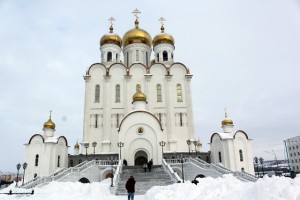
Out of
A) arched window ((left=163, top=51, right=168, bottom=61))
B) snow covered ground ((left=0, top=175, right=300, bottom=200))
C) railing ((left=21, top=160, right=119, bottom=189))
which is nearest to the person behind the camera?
snow covered ground ((left=0, top=175, right=300, bottom=200))

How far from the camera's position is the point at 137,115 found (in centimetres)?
2803

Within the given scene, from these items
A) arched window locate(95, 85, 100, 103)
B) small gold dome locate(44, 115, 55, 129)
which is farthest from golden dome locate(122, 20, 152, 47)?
small gold dome locate(44, 115, 55, 129)

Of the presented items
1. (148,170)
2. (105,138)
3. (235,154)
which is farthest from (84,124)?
(235,154)

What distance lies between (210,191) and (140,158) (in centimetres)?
1847

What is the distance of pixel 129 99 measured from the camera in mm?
32906

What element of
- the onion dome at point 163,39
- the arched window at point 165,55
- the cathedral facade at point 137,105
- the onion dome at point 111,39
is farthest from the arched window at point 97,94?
Result: the onion dome at point 163,39

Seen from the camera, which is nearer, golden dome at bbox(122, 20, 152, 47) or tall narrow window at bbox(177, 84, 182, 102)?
tall narrow window at bbox(177, 84, 182, 102)

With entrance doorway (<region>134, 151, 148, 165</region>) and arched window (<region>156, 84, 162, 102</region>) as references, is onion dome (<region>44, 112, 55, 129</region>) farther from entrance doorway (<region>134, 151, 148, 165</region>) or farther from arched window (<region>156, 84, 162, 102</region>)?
arched window (<region>156, 84, 162, 102</region>)

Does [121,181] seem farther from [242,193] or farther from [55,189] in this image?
[242,193]

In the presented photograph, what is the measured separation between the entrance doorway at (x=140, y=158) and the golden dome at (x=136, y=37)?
56.8ft

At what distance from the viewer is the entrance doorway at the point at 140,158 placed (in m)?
27.6

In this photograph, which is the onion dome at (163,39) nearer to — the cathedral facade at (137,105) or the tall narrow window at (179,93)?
the cathedral facade at (137,105)

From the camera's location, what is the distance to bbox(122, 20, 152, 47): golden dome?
3825 centimetres

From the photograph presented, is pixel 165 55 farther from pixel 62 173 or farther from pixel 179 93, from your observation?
pixel 62 173
